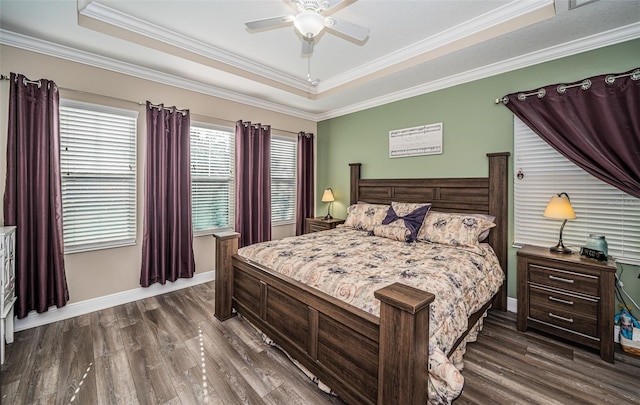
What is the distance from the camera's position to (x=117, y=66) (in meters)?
3.00

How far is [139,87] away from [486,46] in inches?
148

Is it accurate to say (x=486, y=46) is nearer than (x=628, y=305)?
No

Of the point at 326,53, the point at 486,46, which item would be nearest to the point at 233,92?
the point at 326,53

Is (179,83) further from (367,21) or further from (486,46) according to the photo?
(486,46)

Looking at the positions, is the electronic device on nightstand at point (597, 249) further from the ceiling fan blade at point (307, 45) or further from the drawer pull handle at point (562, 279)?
the ceiling fan blade at point (307, 45)

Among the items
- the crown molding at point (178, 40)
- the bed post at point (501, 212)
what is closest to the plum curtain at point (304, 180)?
the crown molding at point (178, 40)

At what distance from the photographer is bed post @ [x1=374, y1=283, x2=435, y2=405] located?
1.24 meters

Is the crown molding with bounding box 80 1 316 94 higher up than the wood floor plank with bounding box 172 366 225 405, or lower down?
higher up

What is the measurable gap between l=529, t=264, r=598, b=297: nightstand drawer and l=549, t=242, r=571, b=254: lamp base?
0.82ft

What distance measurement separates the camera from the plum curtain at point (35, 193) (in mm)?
2461

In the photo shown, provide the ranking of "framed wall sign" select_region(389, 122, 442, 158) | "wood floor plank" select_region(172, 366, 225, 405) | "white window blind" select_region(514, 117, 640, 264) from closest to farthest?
1. "wood floor plank" select_region(172, 366, 225, 405)
2. "white window blind" select_region(514, 117, 640, 264)
3. "framed wall sign" select_region(389, 122, 442, 158)

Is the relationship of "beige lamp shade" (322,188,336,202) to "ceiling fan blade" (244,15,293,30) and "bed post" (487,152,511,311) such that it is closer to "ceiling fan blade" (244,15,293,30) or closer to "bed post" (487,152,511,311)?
"bed post" (487,152,511,311)

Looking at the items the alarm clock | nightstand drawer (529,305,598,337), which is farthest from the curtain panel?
nightstand drawer (529,305,598,337)

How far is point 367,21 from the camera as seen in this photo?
8.50 ft
